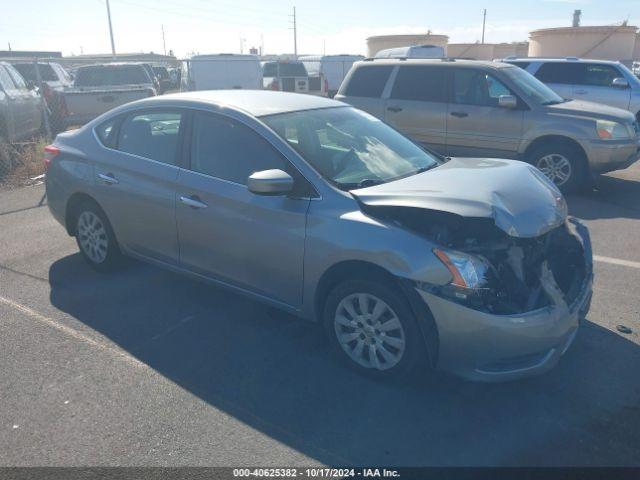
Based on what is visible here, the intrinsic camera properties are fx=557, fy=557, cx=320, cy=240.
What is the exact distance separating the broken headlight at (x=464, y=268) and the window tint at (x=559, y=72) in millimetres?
10908

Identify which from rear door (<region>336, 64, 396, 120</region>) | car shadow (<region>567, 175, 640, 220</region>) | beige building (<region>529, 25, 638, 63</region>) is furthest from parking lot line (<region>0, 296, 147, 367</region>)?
beige building (<region>529, 25, 638, 63</region>)

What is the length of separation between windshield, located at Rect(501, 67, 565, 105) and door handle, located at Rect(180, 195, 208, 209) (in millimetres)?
5893

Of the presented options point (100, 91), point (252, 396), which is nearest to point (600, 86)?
point (100, 91)

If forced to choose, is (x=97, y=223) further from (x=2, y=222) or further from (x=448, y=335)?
(x=448, y=335)

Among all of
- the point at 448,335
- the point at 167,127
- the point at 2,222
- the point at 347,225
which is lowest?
the point at 2,222

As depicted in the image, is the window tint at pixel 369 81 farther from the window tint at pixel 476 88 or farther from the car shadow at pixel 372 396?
the car shadow at pixel 372 396

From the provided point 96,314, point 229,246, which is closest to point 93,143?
point 96,314

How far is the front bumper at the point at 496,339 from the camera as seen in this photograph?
10.2ft

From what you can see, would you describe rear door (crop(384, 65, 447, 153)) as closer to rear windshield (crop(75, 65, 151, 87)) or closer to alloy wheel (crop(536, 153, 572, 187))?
alloy wheel (crop(536, 153, 572, 187))

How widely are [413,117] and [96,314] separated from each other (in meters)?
6.11

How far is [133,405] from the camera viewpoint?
339 centimetres

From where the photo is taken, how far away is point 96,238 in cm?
530

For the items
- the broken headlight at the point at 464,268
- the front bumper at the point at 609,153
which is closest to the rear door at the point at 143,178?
the broken headlight at the point at 464,268

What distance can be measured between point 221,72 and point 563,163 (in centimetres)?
1065
